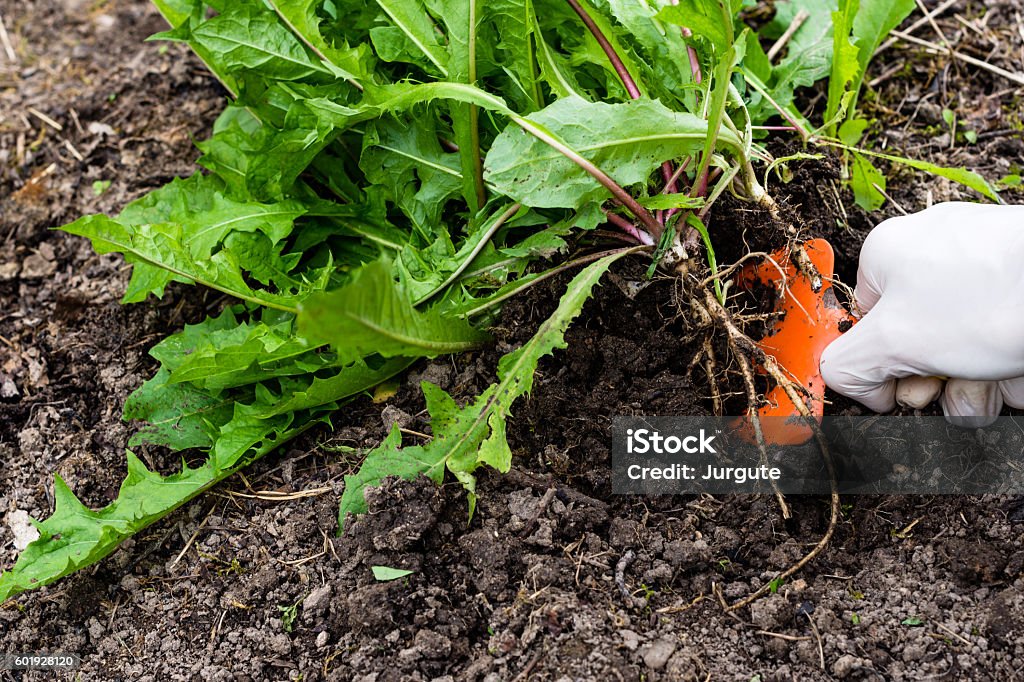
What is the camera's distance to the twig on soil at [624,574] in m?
1.90

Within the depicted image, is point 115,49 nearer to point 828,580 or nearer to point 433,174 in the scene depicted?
point 433,174

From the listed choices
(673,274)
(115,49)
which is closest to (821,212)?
(673,274)

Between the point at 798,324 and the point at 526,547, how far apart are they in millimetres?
938

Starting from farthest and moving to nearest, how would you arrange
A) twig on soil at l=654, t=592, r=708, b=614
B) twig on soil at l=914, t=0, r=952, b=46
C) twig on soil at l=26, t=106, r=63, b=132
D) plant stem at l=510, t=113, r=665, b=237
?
twig on soil at l=26, t=106, r=63, b=132
twig on soil at l=914, t=0, r=952, b=46
plant stem at l=510, t=113, r=665, b=237
twig on soil at l=654, t=592, r=708, b=614

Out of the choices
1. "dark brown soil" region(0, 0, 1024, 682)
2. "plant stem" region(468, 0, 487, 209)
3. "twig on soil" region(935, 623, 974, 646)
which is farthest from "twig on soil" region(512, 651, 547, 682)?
"plant stem" region(468, 0, 487, 209)

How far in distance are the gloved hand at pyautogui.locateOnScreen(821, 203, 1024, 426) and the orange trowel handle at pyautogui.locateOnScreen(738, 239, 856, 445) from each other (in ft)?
0.25

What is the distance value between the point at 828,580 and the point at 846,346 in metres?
0.56

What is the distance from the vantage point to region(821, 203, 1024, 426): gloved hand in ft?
6.01

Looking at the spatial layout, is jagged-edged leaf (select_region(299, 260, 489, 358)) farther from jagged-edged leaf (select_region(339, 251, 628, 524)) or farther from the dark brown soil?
the dark brown soil

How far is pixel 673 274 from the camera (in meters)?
2.27

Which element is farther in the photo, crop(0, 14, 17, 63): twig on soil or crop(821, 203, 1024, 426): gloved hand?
Result: crop(0, 14, 17, 63): twig on soil

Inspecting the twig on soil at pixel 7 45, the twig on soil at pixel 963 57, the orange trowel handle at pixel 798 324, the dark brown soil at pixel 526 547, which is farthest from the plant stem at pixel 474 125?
the twig on soil at pixel 7 45

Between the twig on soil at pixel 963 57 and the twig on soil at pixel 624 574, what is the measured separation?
218cm

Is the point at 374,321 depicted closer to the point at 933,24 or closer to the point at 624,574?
the point at 624,574
